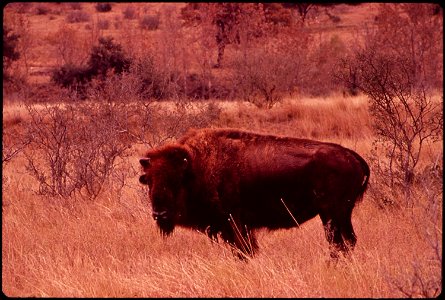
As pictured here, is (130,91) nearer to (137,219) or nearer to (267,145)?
(137,219)

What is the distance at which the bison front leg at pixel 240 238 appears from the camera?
7.15 m

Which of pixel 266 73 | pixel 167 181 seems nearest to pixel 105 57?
pixel 266 73

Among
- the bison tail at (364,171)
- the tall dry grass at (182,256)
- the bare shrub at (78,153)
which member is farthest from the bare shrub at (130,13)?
the bison tail at (364,171)

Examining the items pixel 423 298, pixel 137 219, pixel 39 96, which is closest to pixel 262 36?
pixel 39 96

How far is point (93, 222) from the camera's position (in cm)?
881

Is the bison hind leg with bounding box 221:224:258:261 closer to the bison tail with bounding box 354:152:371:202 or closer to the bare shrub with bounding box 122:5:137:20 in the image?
the bison tail with bounding box 354:152:371:202

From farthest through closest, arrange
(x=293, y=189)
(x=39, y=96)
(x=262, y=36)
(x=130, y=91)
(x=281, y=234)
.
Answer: (x=262, y=36), (x=39, y=96), (x=130, y=91), (x=281, y=234), (x=293, y=189)

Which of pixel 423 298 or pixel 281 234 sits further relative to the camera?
pixel 281 234

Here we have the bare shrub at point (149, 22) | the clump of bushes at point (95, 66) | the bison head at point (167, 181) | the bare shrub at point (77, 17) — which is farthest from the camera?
the bare shrub at point (77, 17)

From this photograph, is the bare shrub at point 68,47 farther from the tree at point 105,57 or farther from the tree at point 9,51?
the tree at point 9,51

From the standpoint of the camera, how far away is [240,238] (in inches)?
283

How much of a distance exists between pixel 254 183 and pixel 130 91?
6430mm

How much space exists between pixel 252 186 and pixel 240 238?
1.99ft

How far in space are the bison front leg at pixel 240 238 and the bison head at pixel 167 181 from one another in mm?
576
